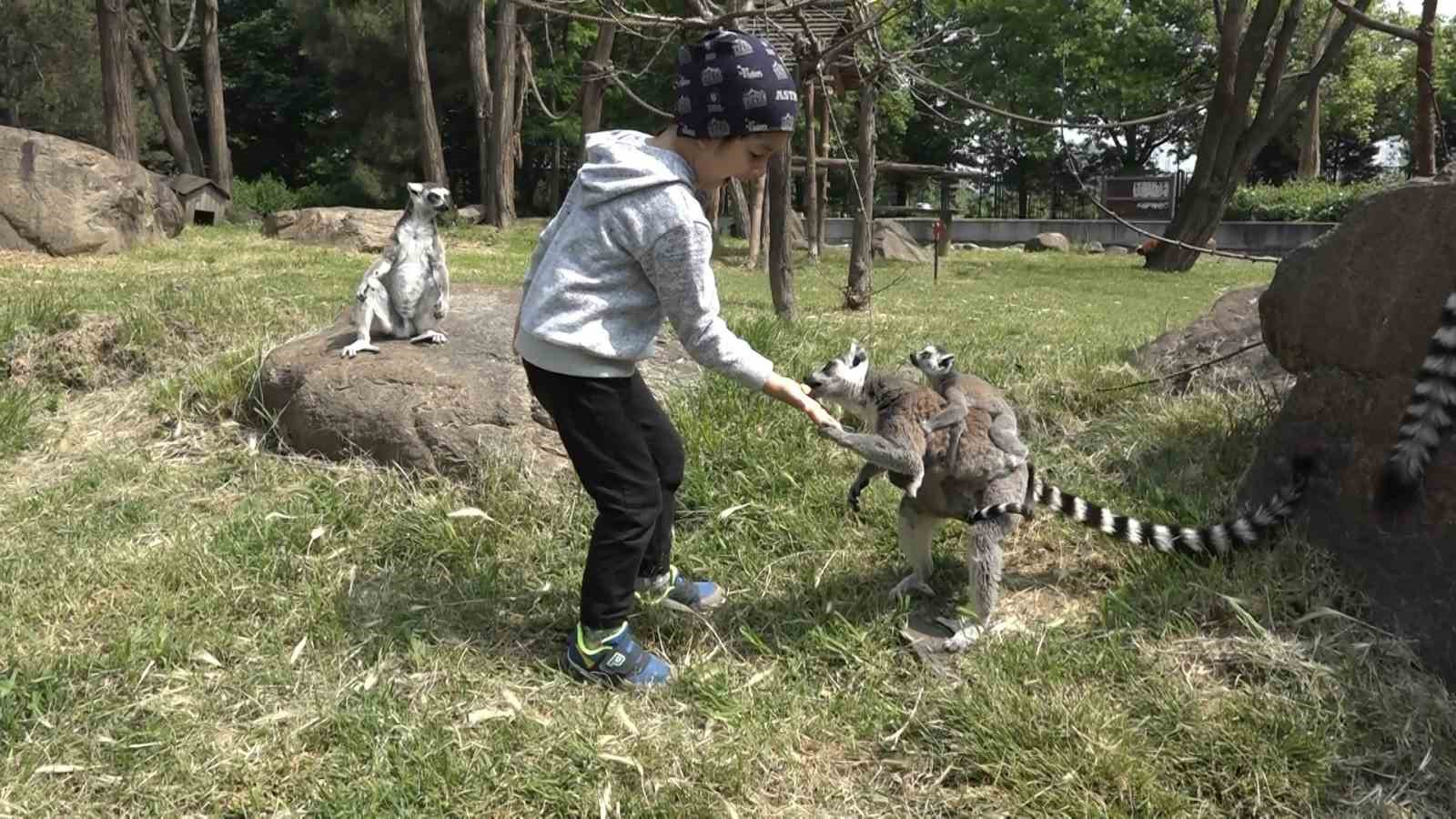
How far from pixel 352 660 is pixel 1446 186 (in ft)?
13.3

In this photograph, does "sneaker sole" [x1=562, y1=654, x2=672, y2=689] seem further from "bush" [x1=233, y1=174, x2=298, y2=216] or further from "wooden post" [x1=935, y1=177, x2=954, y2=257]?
"bush" [x1=233, y1=174, x2=298, y2=216]

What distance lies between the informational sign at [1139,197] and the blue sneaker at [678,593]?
2993 cm

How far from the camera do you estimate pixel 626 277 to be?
3244 millimetres

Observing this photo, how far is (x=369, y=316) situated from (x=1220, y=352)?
182 inches

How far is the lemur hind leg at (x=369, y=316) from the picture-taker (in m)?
5.57

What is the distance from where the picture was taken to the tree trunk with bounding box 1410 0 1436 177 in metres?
4.61

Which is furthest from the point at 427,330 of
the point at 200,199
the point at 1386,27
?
the point at 200,199

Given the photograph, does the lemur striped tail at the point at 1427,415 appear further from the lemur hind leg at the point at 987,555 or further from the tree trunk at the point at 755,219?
the tree trunk at the point at 755,219

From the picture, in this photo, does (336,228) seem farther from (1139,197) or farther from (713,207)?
(1139,197)

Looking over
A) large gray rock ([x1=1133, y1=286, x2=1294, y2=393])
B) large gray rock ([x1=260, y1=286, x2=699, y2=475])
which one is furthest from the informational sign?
large gray rock ([x1=260, y1=286, x2=699, y2=475])

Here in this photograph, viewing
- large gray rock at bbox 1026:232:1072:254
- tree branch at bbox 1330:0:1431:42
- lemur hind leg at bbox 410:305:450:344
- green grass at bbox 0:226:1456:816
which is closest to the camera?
green grass at bbox 0:226:1456:816

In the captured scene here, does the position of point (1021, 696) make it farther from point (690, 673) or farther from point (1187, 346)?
point (1187, 346)

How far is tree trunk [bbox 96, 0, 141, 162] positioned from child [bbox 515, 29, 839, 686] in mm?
17825

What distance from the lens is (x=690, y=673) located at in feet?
11.3
